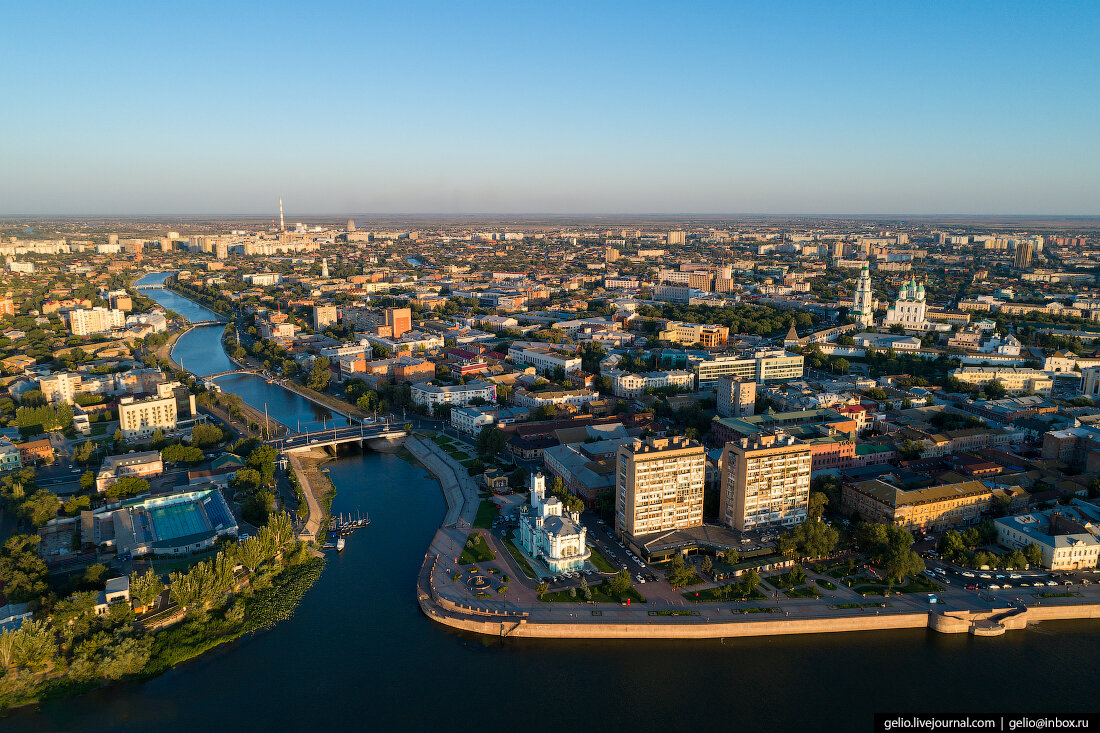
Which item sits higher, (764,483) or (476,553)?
(764,483)

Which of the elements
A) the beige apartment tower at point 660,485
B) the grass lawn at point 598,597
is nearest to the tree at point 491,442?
the beige apartment tower at point 660,485

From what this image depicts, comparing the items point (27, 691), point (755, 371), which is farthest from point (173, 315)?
point (27, 691)

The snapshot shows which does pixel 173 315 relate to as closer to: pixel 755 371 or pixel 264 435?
pixel 264 435

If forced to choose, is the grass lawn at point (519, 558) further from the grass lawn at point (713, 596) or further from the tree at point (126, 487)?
the tree at point (126, 487)

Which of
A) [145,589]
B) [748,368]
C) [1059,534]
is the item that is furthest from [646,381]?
[145,589]

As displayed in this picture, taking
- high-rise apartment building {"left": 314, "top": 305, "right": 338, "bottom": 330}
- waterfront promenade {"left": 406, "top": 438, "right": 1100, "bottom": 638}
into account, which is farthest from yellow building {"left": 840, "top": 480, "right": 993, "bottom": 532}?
high-rise apartment building {"left": 314, "top": 305, "right": 338, "bottom": 330}

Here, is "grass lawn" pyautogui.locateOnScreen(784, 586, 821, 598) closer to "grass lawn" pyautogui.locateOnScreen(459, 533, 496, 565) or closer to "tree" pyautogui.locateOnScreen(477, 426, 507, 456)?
Result: "grass lawn" pyautogui.locateOnScreen(459, 533, 496, 565)

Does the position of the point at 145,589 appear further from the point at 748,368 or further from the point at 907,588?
the point at 748,368
